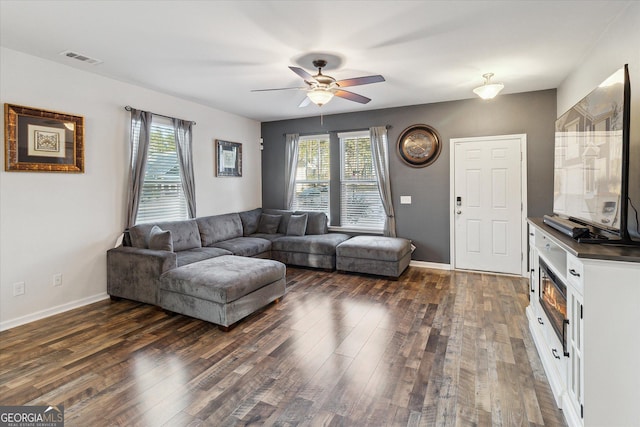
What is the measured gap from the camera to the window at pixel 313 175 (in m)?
6.30

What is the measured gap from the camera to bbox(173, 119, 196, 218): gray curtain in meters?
4.89

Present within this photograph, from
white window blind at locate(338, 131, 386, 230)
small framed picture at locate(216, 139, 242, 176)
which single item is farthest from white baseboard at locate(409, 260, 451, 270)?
small framed picture at locate(216, 139, 242, 176)

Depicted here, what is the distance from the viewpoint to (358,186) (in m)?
6.00

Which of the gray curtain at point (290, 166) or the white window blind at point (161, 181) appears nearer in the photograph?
the white window blind at point (161, 181)

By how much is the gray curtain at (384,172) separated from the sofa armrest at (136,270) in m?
3.40

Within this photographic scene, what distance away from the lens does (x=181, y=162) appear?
194 inches

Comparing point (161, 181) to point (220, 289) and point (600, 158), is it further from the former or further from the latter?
point (600, 158)

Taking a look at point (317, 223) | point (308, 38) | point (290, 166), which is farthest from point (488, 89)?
point (290, 166)

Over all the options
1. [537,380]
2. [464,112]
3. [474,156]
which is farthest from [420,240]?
[537,380]

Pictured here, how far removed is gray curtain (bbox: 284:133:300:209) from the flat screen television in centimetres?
440

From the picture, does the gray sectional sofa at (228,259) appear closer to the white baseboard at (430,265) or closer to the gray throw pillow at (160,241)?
the gray throw pillow at (160,241)

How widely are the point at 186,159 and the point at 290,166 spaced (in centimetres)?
204

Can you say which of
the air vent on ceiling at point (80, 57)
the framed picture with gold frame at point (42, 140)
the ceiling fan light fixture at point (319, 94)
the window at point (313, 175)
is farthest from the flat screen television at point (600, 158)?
the framed picture with gold frame at point (42, 140)

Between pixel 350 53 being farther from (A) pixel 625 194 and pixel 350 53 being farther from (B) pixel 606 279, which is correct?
(B) pixel 606 279
